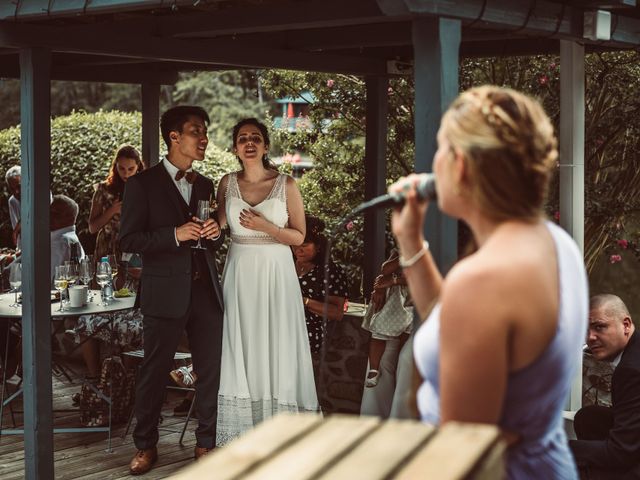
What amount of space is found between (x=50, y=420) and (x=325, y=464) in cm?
349

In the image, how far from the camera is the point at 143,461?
5422mm

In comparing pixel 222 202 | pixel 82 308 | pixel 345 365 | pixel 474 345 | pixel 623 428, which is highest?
pixel 222 202

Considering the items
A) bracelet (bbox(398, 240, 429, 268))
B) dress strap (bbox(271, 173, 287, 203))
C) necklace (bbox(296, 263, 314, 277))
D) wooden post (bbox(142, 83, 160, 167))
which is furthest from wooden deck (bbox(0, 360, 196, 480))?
bracelet (bbox(398, 240, 429, 268))

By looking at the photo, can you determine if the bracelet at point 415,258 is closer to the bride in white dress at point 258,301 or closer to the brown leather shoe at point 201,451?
the bride in white dress at point 258,301

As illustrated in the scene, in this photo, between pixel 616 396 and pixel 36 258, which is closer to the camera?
pixel 616 396

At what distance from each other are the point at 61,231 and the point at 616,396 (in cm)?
476

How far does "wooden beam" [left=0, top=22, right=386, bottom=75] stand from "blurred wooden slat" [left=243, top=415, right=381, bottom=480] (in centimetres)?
332

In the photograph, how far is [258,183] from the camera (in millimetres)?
5570

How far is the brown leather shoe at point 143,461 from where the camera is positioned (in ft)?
17.7

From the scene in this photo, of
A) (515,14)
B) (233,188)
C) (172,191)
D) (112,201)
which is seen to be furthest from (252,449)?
(112,201)

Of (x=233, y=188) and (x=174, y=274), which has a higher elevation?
(x=233, y=188)

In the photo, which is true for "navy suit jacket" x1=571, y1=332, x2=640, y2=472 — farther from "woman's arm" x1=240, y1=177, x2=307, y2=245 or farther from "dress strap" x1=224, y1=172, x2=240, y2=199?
"dress strap" x1=224, y1=172, x2=240, y2=199

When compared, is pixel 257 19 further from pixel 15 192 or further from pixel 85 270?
pixel 15 192

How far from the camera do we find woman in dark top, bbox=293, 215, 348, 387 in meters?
5.88
